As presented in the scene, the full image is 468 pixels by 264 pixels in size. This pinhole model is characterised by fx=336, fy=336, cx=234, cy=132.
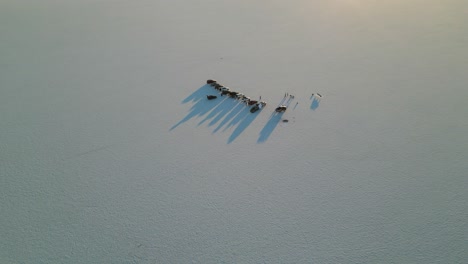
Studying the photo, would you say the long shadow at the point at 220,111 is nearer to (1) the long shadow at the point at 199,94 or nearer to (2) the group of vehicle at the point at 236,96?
(2) the group of vehicle at the point at 236,96

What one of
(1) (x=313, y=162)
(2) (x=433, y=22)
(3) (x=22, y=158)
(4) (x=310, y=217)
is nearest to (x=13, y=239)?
(3) (x=22, y=158)

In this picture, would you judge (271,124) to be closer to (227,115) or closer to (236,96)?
(227,115)

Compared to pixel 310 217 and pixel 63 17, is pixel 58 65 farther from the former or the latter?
pixel 310 217

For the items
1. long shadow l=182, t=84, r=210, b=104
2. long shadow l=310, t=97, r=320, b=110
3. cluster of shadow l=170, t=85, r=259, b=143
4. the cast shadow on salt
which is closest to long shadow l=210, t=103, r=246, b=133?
cluster of shadow l=170, t=85, r=259, b=143

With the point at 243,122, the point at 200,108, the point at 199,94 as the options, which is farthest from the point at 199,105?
the point at 243,122

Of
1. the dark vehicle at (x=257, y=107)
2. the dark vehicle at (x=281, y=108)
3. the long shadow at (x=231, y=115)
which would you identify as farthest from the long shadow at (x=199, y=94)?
the dark vehicle at (x=281, y=108)

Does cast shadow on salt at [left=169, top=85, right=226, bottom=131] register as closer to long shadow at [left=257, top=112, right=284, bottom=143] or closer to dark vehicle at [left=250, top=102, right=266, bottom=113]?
dark vehicle at [left=250, top=102, right=266, bottom=113]
